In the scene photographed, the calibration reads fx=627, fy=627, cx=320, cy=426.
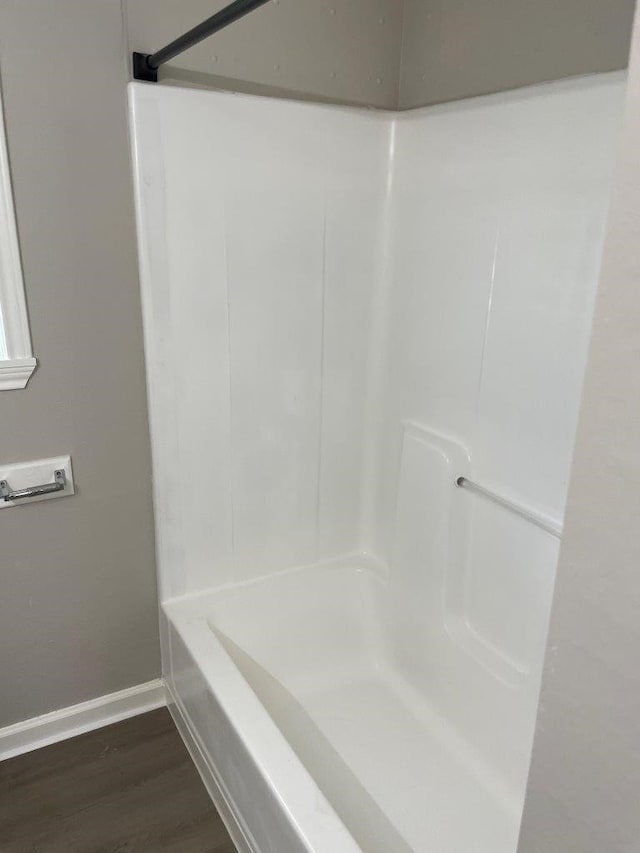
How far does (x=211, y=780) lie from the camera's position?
5.62 feet

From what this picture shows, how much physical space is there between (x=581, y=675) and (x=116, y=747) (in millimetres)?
1707

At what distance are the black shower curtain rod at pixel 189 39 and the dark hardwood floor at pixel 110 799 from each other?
6.00 ft

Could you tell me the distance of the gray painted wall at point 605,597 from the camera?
18.8 inches

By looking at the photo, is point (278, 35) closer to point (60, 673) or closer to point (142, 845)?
Answer: point (60, 673)

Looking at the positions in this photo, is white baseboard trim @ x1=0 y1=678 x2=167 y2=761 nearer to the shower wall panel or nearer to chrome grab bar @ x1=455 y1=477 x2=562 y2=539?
the shower wall panel

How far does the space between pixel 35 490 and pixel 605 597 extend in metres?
1.46

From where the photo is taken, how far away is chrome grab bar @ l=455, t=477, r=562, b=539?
1474 millimetres

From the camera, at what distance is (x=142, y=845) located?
1.58m

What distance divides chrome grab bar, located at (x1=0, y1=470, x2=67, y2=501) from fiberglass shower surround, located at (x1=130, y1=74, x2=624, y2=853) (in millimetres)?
268

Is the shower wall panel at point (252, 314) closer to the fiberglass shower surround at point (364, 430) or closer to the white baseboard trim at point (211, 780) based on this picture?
the fiberglass shower surround at point (364, 430)

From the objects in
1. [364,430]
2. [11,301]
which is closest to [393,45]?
[364,430]

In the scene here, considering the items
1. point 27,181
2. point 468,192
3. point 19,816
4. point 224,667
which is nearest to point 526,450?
point 468,192

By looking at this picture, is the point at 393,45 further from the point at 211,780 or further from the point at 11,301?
the point at 211,780

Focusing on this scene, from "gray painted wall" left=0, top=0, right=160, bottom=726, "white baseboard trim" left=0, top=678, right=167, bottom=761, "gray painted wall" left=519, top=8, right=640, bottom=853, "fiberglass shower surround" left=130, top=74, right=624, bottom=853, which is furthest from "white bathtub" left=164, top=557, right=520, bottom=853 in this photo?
"gray painted wall" left=519, top=8, right=640, bottom=853
